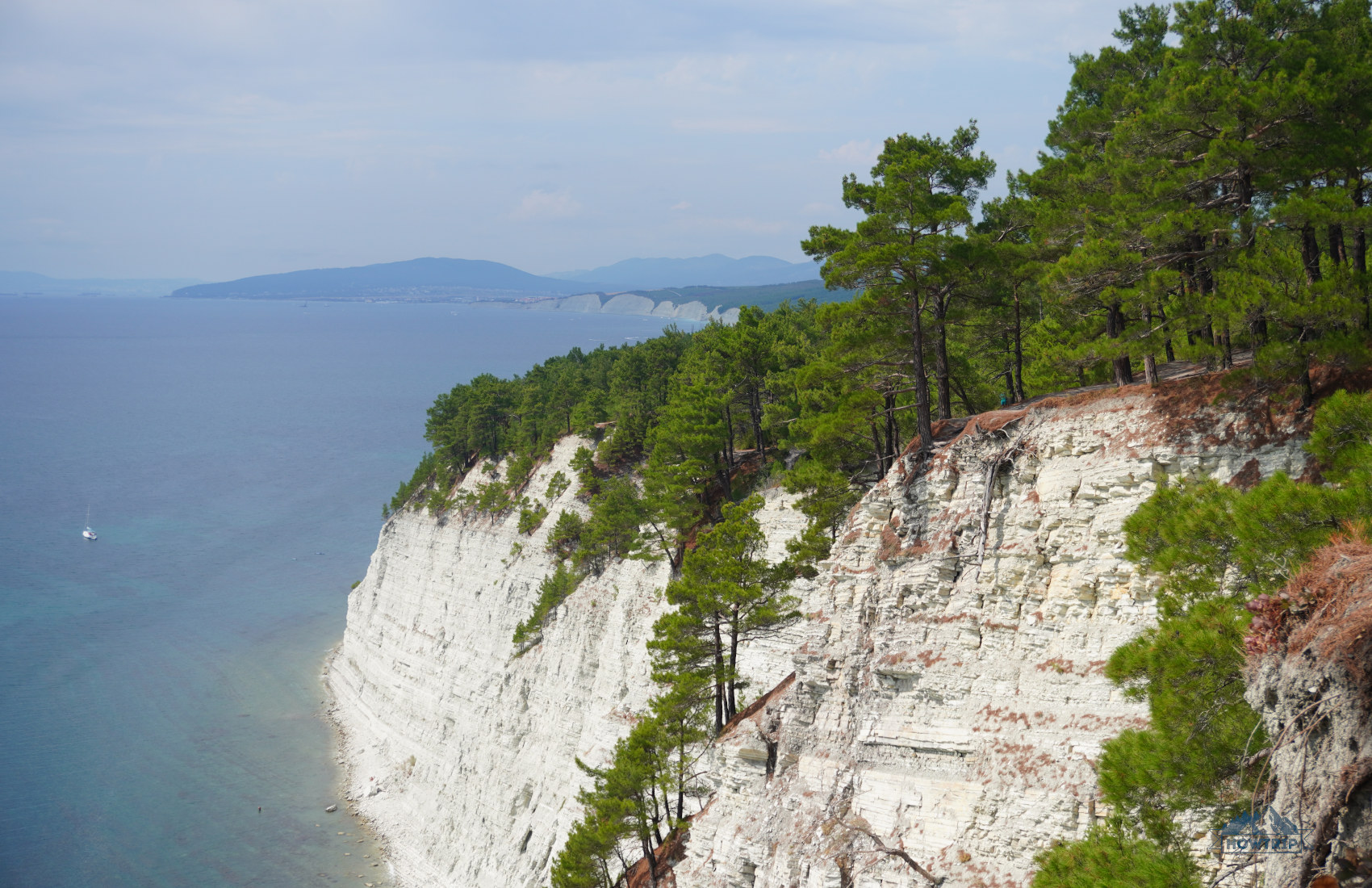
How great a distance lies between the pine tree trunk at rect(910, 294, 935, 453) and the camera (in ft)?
81.6

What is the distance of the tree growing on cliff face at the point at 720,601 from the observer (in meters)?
27.5

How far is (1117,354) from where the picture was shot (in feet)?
67.1

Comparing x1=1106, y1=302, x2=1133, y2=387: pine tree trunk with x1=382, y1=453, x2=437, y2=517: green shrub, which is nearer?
x1=1106, y1=302, x2=1133, y2=387: pine tree trunk

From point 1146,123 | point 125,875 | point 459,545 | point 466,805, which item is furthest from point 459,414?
point 1146,123

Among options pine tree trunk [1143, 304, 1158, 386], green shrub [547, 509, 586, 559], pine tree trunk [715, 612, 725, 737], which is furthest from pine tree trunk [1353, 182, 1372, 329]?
green shrub [547, 509, 586, 559]

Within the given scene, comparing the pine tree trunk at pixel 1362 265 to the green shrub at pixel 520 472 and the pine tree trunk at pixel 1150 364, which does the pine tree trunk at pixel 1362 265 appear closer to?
the pine tree trunk at pixel 1150 364

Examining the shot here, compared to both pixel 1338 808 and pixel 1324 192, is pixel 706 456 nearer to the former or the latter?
pixel 1324 192

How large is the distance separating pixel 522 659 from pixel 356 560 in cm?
5146

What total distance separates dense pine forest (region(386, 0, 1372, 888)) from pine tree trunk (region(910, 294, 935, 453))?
10 cm

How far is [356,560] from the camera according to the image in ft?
300

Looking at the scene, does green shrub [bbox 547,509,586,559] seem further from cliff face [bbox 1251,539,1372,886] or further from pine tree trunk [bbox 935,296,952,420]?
cliff face [bbox 1251,539,1372,886]

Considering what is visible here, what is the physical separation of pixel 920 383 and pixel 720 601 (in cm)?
923

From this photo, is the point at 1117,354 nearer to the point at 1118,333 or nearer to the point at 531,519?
the point at 1118,333

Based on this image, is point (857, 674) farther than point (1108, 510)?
Yes
